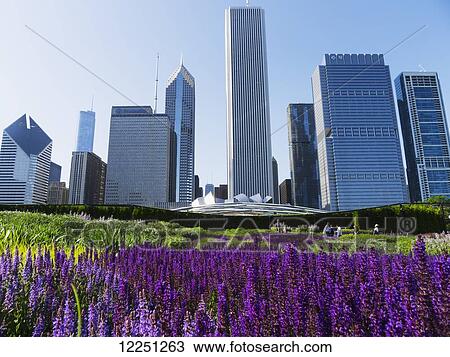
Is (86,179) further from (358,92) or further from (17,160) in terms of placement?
(17,160)

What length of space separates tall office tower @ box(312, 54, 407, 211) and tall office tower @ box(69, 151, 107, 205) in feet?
403

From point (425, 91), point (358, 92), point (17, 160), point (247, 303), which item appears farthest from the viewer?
point (358, 92)

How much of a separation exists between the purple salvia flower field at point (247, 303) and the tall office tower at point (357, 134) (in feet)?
187

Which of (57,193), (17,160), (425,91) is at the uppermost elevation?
(57,193)

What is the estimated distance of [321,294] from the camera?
182 centimetres

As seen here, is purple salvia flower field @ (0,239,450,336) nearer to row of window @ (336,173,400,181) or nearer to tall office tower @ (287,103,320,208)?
row of window @ (336,173,400,181)

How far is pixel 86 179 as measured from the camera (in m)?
166

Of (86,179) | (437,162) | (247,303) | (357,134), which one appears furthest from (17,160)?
(86,179)

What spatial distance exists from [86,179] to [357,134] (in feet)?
464

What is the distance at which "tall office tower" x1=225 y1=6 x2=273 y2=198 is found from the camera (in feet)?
407

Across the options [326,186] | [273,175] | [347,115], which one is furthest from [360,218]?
[326,186]

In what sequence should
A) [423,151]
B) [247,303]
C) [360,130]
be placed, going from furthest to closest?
[360,130]
[423,151]
[247,303]

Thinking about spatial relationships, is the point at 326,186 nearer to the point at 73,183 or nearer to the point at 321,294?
the point at 73,183

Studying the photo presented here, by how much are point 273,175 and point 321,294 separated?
130925mm
